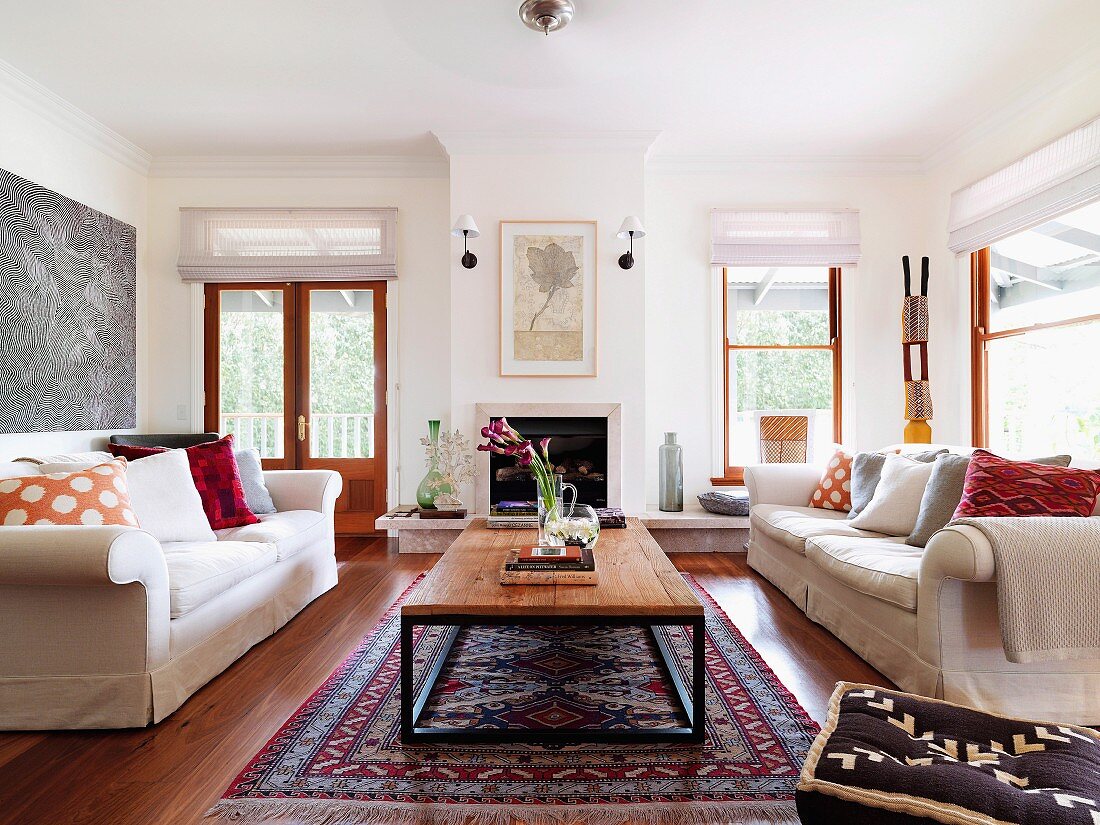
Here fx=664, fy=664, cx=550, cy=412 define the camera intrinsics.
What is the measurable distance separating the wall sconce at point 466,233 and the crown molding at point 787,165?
1502 mm

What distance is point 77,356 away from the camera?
4.26 metres

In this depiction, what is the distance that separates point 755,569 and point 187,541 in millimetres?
3099

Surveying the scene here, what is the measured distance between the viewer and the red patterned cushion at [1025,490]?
91.4 inches

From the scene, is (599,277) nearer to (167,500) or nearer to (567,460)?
(567,460)

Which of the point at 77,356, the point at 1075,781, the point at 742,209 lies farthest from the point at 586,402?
the point at 1075,781

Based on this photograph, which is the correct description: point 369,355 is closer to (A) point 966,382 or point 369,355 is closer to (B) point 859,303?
(B) point 859,303

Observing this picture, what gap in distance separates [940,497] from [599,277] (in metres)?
2.68

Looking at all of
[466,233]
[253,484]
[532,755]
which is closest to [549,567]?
[532,755]

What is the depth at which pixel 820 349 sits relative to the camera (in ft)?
17.1

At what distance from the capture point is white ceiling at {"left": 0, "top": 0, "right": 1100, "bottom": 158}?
3.16m

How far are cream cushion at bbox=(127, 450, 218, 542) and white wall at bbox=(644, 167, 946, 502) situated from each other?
3.14 meters

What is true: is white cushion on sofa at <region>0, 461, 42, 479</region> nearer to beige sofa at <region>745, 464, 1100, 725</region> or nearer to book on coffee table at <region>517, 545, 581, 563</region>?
book on coffee table at <region>517, 545, 581, 563</region>

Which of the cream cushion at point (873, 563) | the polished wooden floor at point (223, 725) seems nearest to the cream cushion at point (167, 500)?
the polished wooden floor at point (223, 725)

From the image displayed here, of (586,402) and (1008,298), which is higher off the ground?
(1008,298)
